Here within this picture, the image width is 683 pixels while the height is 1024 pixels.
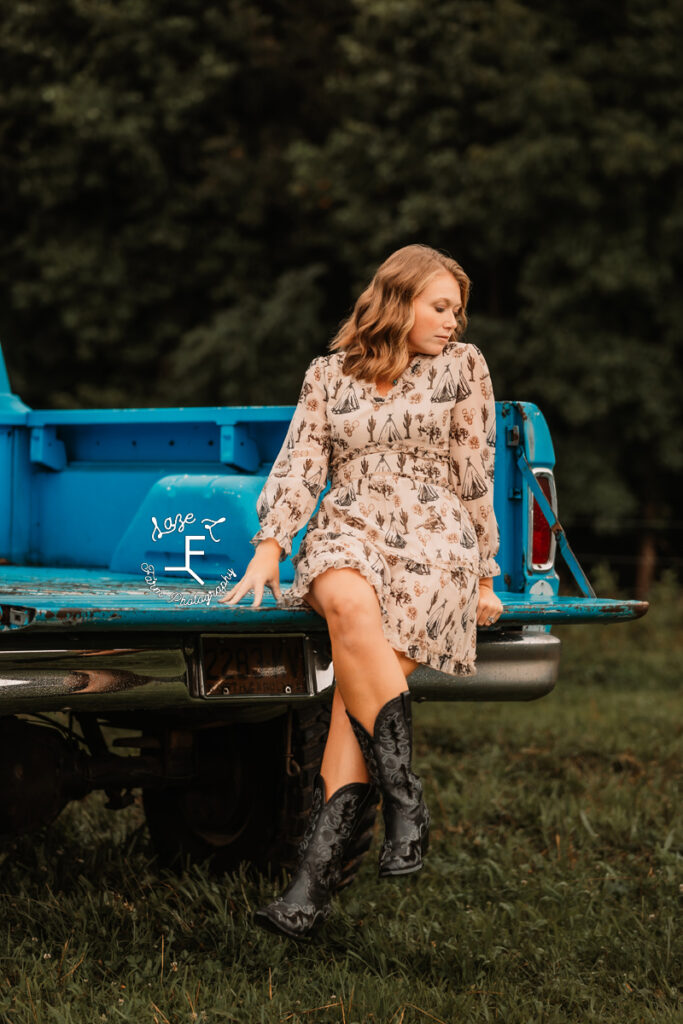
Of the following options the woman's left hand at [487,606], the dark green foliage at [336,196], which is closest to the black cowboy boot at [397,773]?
the woman's left hand at [487,606]

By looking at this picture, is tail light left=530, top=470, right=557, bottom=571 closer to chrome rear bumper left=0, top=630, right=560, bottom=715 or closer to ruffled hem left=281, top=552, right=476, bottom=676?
chrome rear bumper left=0, top=630, right=560, bottom=715

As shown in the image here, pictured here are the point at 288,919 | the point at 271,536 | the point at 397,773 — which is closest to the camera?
the point at 288,919

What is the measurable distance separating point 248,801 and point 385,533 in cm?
120

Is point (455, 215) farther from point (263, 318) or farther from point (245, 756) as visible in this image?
point (245, 756)

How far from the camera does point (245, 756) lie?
398 cm

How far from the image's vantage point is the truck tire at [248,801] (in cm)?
373

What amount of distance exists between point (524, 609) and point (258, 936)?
1056 millimetres

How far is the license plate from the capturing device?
310 cm

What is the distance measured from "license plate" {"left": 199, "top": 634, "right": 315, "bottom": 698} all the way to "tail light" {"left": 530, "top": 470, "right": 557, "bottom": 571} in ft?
3.12

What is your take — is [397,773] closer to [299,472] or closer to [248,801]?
[299,472]

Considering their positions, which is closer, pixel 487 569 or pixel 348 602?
pixel 348 602

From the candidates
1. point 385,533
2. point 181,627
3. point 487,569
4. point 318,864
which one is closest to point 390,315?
point 385,533

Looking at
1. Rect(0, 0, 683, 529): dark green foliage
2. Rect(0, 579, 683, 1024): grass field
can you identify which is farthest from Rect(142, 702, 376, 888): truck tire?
Rect(0, 0, 683, 529): dark green foliage

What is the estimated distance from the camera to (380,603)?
9.95 ft
